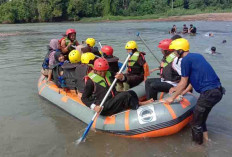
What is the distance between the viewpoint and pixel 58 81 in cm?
628

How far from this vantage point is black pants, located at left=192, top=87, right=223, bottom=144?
3.83m

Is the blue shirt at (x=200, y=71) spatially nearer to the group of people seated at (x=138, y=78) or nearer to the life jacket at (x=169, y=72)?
the group of people seated at (x=138, y=78)

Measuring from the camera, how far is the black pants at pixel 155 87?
4.95 meters

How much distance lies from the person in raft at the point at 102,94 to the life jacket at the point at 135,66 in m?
1.47

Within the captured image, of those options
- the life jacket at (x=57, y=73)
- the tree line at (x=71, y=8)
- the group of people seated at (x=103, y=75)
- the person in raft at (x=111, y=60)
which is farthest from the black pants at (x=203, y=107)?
the tree line at (x=71, y=8)

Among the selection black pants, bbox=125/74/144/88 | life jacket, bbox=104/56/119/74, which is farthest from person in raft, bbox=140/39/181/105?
life jacket, bbox=104/56/119/74

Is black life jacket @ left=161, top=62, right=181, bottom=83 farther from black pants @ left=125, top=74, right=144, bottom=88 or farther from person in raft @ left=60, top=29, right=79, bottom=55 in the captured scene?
person in raft @ left=60, top=29, right=79, bottom=55

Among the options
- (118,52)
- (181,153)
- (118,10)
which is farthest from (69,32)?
(118,10)

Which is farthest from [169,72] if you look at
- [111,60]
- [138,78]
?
[111,60]

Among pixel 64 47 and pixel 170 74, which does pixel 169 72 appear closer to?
pixel 170 74

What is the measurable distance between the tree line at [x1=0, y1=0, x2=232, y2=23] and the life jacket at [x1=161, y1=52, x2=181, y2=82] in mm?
53218

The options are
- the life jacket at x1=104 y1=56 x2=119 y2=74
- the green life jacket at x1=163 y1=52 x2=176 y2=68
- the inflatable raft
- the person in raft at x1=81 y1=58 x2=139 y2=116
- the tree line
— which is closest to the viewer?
the inflatable raft

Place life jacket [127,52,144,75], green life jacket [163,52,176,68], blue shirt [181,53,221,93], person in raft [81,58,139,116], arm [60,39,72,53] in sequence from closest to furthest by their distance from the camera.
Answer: blue shirt [181,53,221,93] < person in raft [81,58,139,116] < green life jacket [163,52,176,68] < life jacket [127,52,144,75] < arm [60,39,72,53]

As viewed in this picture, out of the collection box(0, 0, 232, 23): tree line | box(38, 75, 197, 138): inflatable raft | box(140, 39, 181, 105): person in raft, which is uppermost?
box(0, 0, 232, 23): tree line
